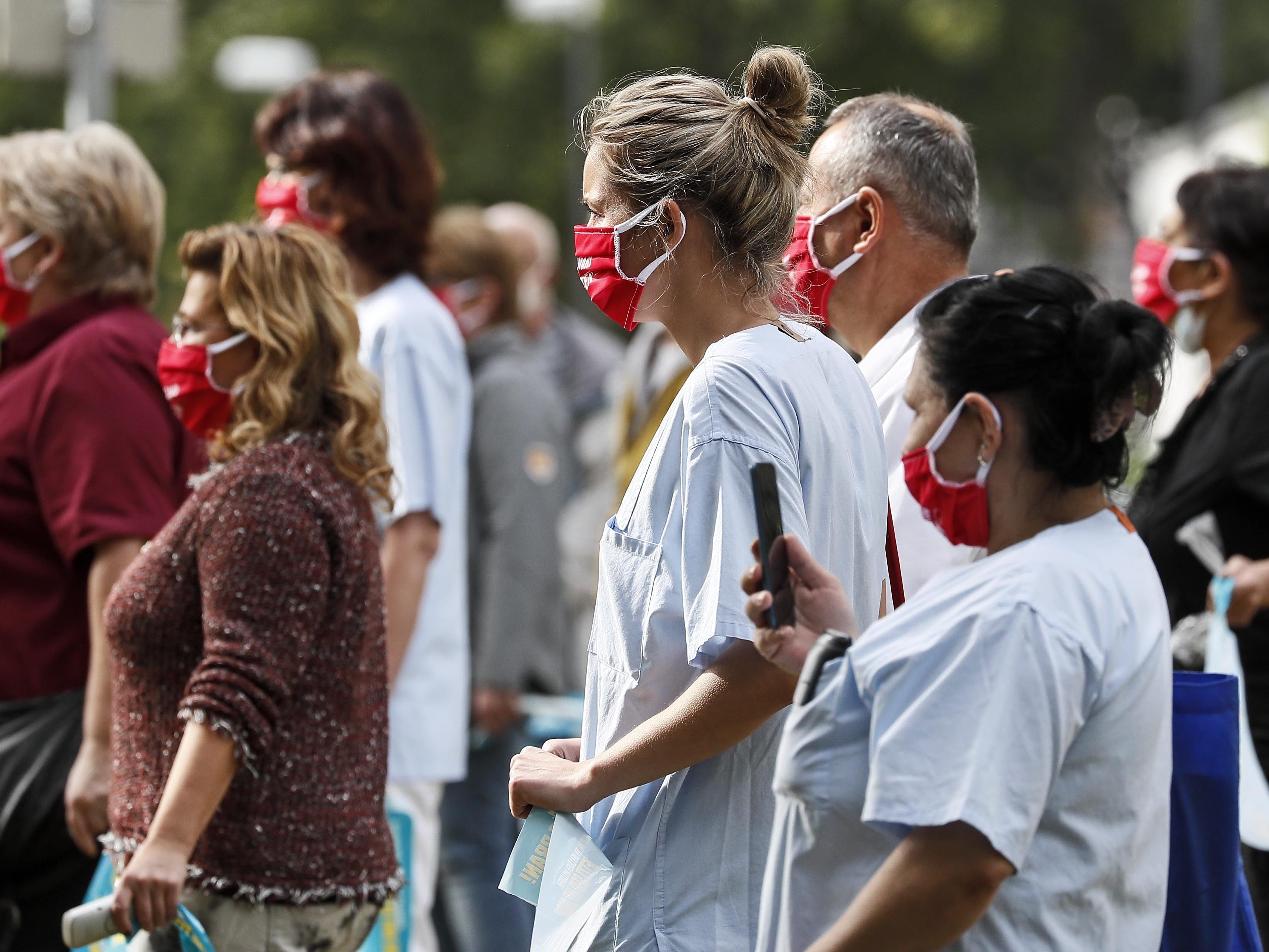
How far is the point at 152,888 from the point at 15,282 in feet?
5.56

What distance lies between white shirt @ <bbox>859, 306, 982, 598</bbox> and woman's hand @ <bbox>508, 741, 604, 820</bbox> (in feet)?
2.67

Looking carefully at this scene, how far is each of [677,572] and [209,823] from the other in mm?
1166

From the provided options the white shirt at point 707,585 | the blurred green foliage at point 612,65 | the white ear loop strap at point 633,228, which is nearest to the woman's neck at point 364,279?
the white ear loop strap at point 633,228

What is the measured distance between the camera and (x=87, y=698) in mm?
3348

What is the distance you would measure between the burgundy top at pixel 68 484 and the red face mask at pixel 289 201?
77cm

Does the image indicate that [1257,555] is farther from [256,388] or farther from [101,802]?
[101,802]

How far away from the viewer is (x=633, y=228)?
7.74 feet

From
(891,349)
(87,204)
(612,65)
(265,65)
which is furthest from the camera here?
(612,65)

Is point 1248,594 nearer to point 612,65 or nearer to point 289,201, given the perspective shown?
point 289,201

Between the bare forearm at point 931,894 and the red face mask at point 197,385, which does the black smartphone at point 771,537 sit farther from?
the red face mask at point 197,385

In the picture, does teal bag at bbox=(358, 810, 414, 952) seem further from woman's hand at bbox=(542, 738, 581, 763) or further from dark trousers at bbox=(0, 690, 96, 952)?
woman's hand at bbox=(542, 738, 581, 763)

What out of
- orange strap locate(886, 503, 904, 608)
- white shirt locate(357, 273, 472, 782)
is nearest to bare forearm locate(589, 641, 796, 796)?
orange strap locate(886, 503, 904, 608)

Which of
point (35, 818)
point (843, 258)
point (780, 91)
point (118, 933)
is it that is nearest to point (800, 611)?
point (780, 91)

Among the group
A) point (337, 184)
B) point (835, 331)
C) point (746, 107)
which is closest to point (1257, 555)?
point (835, 331)
